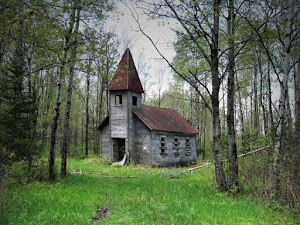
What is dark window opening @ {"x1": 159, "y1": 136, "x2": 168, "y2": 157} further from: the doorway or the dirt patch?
the dirt patch

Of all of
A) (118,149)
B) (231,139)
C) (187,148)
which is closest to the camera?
(231,139)

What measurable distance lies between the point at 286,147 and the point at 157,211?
185 inches

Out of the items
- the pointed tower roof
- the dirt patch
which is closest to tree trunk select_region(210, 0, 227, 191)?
the dirt patch

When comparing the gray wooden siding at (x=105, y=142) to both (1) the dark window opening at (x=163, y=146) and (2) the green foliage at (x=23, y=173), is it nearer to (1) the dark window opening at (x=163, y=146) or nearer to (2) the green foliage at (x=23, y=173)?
(1) the dark window opening at (x=163, y=146)

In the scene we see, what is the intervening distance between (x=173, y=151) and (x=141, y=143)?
3740mm

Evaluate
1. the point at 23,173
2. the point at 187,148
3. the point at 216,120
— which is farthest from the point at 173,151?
the point at 23,173

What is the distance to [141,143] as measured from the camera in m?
21.7

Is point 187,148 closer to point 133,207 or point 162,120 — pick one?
point 162,120

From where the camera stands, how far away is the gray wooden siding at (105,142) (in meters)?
22.5

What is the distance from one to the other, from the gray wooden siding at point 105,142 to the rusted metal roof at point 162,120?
3.59 metres

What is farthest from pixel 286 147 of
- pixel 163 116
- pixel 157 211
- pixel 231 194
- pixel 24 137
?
pixel 163 116

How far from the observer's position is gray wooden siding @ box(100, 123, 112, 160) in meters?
22.5

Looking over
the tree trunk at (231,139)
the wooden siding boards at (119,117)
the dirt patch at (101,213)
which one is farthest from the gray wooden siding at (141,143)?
the dirt patch at (101,213)

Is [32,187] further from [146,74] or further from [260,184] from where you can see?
[146,74]
